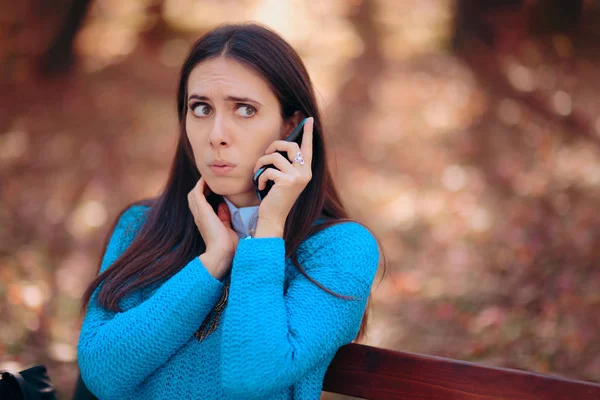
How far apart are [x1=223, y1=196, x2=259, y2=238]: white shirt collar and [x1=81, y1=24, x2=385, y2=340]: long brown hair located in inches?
4.1

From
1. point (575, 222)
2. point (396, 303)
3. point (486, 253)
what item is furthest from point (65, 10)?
point (575, 222)

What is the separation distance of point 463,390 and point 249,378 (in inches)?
26.3

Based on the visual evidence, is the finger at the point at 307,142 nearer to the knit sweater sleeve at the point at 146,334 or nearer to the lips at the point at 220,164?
the lips at the point at 220,164

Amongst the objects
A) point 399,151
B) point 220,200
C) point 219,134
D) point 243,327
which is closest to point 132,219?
point 220,200

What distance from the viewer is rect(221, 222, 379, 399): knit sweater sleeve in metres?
1.51

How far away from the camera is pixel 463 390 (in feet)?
5.81

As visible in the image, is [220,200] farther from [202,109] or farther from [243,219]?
[202,109]

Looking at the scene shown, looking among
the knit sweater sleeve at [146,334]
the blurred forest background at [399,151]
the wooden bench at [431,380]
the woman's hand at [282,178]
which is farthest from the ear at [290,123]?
the blurred forest background at [399,151]

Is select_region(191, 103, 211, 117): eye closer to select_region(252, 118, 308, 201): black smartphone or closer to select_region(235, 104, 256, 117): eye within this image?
select_region(235, 104, 256, 117): eye

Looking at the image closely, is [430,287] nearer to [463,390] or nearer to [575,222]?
[575,222]

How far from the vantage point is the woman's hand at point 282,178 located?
5.57 feet

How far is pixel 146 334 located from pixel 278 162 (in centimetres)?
Result: 59

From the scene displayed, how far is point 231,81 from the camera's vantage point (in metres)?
1.76

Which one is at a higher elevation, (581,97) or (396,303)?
(581,97)
